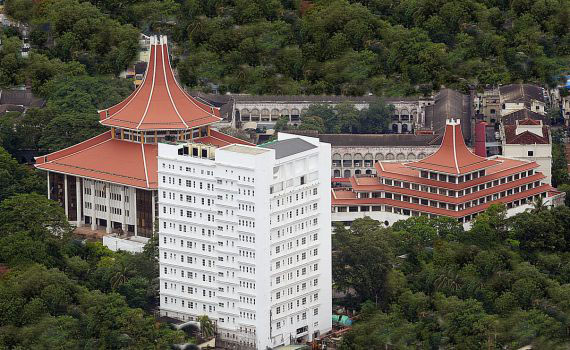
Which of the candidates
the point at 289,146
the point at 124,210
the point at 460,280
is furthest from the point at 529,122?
the point at 289,146

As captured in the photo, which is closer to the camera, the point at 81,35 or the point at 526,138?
the point at 526,138

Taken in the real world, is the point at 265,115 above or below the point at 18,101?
below

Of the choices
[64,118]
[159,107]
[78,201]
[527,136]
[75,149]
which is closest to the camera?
[78,201]

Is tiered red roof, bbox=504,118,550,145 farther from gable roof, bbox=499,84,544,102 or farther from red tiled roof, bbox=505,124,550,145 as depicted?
gable roof, bbox=499,84,544,102

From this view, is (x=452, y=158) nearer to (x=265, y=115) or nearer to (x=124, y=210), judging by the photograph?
(x=124, y=210)

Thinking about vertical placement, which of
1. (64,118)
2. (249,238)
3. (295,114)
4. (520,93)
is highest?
(520,93)

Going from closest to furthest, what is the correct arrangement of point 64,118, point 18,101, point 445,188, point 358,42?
point 445,188, point 64,118, point 18,101, point 358,42

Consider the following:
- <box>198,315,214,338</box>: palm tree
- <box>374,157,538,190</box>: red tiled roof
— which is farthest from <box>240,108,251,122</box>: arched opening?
<box>198,315,214,338</box>: palm tree
